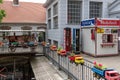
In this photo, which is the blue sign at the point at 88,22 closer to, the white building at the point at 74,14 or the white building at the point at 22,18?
the white building at the point at 74,14

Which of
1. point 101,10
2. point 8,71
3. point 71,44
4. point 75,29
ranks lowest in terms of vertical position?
point 8,71

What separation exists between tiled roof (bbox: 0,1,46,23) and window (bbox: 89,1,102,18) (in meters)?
10.6

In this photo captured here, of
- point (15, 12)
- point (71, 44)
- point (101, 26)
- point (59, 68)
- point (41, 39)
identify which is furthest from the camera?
point (15, 12)

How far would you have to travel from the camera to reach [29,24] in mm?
26891

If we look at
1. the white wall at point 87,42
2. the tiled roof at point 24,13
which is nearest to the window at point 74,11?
the white wall at point 87,42

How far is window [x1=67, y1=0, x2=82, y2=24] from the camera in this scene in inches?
693

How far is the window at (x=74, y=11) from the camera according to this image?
17.6 metres

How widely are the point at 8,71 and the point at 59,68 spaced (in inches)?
329

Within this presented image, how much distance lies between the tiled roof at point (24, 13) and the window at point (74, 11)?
10203 mm

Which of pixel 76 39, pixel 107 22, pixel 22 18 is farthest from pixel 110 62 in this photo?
pixel 22 18

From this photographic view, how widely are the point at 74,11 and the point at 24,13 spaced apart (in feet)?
40.7

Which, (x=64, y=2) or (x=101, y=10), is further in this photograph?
(x=101, y=10)

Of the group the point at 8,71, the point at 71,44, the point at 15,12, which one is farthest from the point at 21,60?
the point at 15,12

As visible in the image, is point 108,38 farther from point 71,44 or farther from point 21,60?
point 21,60
